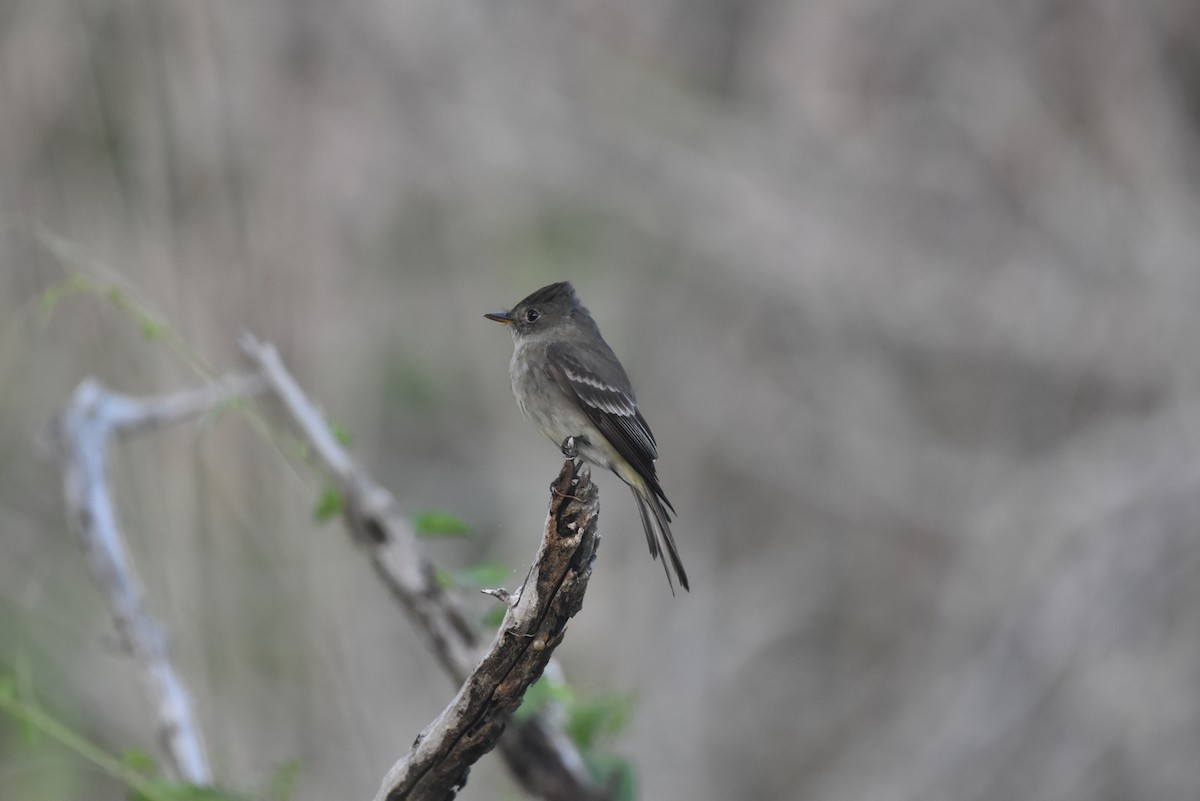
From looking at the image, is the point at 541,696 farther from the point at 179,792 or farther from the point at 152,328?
the point at 152,328

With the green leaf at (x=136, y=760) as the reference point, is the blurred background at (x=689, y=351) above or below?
above

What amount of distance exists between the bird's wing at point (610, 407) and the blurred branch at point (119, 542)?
0.82m

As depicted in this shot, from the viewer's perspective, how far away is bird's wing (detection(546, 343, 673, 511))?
332 cm

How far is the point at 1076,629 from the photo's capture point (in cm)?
662

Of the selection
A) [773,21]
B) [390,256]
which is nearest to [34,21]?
[390,256]

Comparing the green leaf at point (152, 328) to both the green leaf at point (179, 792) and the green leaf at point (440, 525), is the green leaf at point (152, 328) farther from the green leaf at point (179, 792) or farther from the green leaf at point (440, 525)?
the green leaf at point (179, 792)

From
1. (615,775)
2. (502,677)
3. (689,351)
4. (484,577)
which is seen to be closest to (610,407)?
(484,577)

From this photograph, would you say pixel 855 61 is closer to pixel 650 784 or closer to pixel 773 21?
pixel 773 21

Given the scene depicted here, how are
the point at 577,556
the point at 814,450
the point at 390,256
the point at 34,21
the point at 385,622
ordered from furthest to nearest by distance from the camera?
the point at 814,450
the point at 390,256
the point at 385,622
the point at 34,21
the point at 577,556

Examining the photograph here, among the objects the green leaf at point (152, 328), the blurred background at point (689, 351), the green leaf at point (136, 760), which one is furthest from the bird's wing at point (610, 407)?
the blurred background at point (689, 351)

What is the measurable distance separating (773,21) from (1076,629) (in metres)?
4.13

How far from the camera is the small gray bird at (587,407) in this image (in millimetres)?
3350

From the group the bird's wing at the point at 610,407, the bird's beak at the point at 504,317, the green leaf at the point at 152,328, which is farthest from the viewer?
the bird's beak at the point at 504,317

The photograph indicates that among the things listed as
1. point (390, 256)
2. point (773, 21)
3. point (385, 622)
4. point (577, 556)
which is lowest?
point (577, 556)
